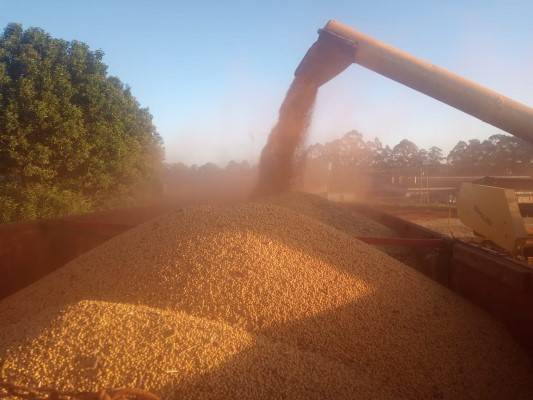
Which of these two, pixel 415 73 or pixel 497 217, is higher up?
pixel 415 73

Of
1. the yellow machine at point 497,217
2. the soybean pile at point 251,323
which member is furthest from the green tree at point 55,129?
the yellow machine at point 497,217

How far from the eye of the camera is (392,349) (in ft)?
7.07

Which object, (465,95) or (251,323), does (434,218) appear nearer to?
(465,95)

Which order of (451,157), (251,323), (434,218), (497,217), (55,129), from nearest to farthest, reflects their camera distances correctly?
1. (251,323)
2. (497,217)
3. (55,129)
4. (434,218)
5. (451,157)

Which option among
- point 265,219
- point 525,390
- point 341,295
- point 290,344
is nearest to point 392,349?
point 341,295

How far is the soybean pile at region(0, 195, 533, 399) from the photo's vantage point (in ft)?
5.38

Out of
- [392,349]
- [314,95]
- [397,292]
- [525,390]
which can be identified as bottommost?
[525,390]

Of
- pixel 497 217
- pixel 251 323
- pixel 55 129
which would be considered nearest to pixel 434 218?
pixel 497 217

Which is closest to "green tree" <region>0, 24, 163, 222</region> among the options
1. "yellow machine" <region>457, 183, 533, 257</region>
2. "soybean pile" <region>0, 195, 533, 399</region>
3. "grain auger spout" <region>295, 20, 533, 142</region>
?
"soybean pile" <region>0, 195, 533, 399</region>

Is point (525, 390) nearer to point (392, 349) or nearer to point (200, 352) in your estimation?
point (392, 349)

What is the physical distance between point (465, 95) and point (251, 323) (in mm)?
2763

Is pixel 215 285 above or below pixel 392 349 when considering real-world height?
above

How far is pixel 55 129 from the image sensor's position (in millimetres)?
9172

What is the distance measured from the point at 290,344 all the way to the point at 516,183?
4311mm
